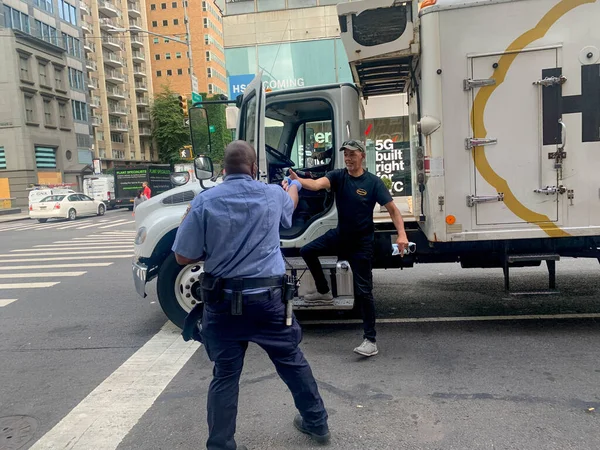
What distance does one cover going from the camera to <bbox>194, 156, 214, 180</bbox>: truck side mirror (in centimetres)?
508

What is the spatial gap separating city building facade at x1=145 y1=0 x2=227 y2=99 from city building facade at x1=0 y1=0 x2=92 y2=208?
1425 inches

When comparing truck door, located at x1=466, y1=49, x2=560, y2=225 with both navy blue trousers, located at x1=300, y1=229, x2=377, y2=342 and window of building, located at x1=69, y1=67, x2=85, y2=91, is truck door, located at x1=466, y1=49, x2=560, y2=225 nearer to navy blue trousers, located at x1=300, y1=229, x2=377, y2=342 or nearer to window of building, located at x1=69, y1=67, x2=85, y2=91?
navy blue trousers, located at x1=300, y1=229, x2=377, y2=342

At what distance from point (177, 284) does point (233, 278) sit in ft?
8.55

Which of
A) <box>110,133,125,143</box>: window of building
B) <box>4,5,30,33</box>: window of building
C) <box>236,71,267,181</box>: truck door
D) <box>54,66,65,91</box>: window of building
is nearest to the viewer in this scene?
<box>236,71,267,181</box>: truck door

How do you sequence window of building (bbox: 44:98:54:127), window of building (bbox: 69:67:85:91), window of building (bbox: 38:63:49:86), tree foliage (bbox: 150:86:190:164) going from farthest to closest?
tree foliage (bbox: 150:86:190:164), window of building (bbox: 69:67:85:91), window of building (bbox: 44:98:54:127), window of building (bbox: 38:63:49:86)

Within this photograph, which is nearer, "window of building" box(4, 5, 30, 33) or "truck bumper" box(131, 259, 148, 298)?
"truck bumper" box(131, 259, 148, 298)

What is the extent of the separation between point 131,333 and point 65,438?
2339 mm

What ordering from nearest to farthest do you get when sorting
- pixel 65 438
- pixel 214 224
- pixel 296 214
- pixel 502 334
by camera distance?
pixel 214 224 → pixel 65 438 → pixel 502 334 → pixel 296 214

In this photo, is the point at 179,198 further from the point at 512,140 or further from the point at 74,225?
the point at 74,225

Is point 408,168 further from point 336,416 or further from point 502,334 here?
point 336,416

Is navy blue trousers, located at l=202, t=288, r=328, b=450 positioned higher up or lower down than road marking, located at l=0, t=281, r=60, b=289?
higher up

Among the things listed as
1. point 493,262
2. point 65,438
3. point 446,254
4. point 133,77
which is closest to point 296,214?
point 446,254

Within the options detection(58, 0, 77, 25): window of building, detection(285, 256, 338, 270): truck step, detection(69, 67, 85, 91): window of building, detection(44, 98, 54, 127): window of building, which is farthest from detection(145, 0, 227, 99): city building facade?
detection(285, 256, 338, 270): truck step

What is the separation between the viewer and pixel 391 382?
404 cm
